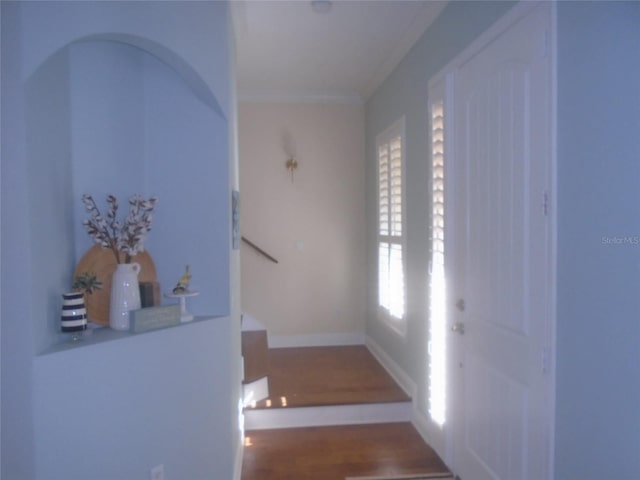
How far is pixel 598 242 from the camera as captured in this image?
158 cm

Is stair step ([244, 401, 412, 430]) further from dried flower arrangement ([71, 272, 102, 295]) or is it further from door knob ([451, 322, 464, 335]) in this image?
dried flower arrangement ([71, 272, 102, 295])

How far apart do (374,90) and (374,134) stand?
0.43 metres

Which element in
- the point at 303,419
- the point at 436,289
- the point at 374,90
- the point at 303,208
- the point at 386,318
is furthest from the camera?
the point at 303,208

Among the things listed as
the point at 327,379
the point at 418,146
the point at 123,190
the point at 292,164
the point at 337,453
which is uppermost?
the point at 292,164

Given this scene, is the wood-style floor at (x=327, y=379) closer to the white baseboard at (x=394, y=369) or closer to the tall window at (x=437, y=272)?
the white baseboard at (x=394, y=369)

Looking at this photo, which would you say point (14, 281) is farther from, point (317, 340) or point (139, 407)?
point (317, 340)

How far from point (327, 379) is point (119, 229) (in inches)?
93.8

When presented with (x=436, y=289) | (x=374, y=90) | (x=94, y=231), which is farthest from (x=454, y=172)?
(x=374, y=90)

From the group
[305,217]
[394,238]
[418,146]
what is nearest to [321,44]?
[418,146]

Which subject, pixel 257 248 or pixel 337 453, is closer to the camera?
pixel 337 453

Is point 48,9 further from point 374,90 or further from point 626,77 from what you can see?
point 374,90

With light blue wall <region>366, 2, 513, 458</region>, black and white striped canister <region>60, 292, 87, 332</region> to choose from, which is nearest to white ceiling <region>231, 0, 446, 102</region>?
light blue wall <region>366, 2, 513, 458</region>

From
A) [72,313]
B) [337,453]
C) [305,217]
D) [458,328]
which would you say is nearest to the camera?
[72,313]

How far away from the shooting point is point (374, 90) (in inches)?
175
